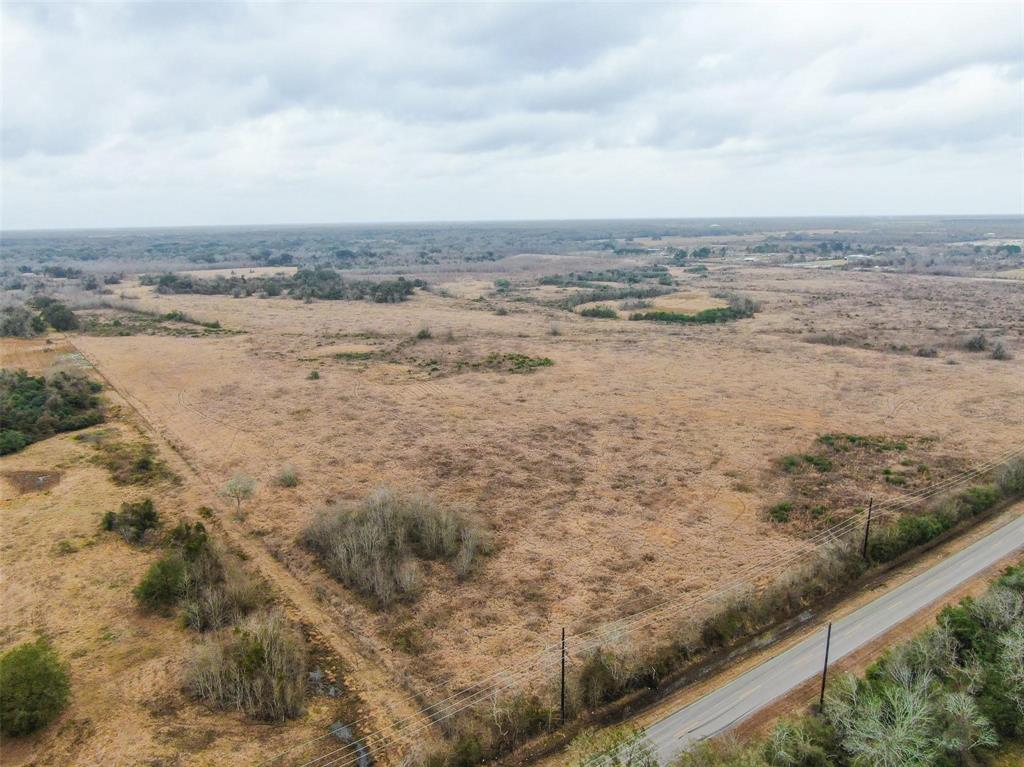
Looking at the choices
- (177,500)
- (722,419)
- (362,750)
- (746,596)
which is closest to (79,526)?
(177,500)

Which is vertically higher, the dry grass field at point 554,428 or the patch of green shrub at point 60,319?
the patch of green shrub at point 60,319

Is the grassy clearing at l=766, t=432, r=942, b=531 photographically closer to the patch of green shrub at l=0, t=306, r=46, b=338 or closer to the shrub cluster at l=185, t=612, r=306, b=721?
the shrub cluster at l=185, t=612, r=306, b=721

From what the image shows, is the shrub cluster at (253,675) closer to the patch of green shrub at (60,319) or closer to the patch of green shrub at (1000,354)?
the patch of green shrub at (1000,354)

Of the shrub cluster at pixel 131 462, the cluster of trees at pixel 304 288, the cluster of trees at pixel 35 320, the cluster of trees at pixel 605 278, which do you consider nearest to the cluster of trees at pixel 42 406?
the shrub cluster at pixel 131 462

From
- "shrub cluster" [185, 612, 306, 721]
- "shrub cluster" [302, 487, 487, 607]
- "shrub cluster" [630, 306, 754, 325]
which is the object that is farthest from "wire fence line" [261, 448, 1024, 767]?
"shrub cluster" [630, 306, 754, 325]

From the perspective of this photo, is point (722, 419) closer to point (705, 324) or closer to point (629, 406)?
point (629, 406)

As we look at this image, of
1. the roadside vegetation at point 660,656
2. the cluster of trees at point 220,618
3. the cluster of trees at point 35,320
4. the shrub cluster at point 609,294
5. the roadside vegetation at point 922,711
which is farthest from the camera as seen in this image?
the shrub cluster at point 609,294
